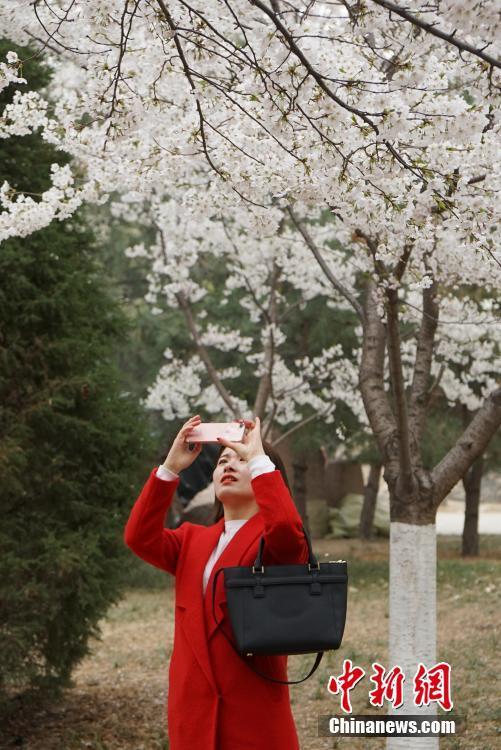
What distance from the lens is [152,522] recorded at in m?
3.50

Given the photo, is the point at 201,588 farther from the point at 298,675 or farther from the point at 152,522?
the point at 298,675

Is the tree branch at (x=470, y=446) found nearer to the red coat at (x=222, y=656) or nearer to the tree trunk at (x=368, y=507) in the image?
the red coat at (x=222, y=656)

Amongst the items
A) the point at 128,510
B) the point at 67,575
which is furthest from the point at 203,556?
the point at 128,510

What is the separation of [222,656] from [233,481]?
0.59 metres

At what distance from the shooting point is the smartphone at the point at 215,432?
336 centimetres

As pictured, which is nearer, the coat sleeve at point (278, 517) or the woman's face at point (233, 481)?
the coat sleeve at point (278, 517)

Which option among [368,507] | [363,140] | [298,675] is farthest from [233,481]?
[368,507]

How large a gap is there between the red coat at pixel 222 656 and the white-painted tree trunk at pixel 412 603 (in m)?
2.44

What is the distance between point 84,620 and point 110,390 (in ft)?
5.36

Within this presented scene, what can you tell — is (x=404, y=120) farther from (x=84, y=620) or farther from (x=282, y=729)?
(x=84, y=620)

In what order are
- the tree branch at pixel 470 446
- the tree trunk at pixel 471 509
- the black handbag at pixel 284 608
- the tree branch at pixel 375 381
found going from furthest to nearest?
the tree trunk at pixel 471 509
the tree branch at pixel 375 381
the tree branch at pixel 470 446
the black handbag at pixel 284 608

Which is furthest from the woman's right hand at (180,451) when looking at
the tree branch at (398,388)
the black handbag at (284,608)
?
the tree branch at (398,388)

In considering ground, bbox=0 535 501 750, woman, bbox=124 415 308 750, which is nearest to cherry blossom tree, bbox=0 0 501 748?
woman, bbox=124 415 308 750

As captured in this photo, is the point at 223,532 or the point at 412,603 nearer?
the point at 223,532
